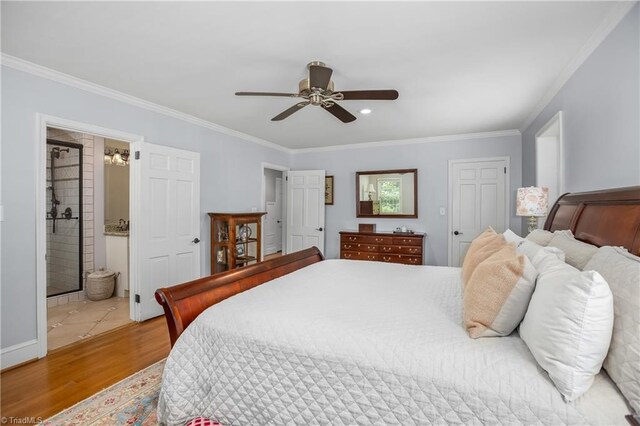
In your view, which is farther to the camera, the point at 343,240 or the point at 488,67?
the point at 343,240

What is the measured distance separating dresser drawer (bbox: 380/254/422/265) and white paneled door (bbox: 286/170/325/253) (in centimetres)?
125

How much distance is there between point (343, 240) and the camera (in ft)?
17.3

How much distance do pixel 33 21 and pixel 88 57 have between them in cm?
45

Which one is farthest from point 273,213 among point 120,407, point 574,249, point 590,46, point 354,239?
point 574,249

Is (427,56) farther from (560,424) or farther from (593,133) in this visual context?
(560,424)

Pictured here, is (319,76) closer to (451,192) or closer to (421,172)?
(421,172)

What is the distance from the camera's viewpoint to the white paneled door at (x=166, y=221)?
11.0 ft

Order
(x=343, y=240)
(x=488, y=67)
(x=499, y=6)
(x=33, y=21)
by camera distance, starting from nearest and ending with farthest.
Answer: (x=499, y=6)
(x=33, y=21)
(x=488, y=67)
(x=343, y=240)

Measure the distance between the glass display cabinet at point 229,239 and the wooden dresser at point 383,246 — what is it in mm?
1613

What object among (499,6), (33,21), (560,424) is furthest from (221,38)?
(560,424)

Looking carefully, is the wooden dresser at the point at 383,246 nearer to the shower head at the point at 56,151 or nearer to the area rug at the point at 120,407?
the area rug at the point at 120,407

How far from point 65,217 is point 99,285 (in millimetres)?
1084

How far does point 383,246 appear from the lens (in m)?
4.95

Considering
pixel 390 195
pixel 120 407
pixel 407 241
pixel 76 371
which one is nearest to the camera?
pixel 120 407
